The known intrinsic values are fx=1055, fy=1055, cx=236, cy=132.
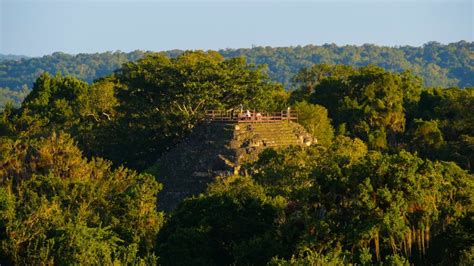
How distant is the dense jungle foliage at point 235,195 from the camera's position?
123ft

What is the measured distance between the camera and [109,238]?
41.0 m

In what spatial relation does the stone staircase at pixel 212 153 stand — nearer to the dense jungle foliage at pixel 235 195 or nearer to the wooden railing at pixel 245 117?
the wooden railing at pixel 245 117

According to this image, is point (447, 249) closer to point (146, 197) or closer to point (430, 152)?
point (146, 197)

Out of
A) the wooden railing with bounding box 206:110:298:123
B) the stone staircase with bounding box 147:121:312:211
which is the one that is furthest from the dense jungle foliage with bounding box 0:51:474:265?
the stone staircase with bounding box 147:121:312:211

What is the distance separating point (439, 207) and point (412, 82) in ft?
168

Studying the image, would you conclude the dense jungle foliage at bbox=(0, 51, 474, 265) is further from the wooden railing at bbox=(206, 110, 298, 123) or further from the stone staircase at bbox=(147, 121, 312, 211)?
the stone staircase at bbox=(147, 121, 312, 211)

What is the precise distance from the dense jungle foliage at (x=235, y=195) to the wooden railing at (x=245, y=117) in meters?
1.76

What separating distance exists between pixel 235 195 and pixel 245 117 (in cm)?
1765

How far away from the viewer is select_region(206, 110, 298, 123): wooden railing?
59625 mm

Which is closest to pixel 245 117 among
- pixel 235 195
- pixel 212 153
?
pixel 212 153

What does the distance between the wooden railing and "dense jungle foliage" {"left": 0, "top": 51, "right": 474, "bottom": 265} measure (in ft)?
5.78

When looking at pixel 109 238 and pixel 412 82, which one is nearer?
pixel 109 238

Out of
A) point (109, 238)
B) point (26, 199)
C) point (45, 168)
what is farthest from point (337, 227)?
point (45, 168)

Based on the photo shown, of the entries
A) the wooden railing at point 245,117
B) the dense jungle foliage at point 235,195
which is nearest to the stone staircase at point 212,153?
the wooden railing at point 245,117
